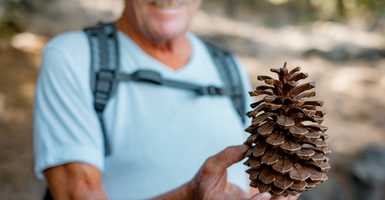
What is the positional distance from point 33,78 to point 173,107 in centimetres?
415

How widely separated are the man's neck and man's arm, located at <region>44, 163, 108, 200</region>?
1.54ft

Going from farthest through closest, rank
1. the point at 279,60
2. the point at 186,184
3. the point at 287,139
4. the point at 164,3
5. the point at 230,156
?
the point at 279,60
the point at 164,3
the point at 186,184
the point at 230,156
the point at 287,139

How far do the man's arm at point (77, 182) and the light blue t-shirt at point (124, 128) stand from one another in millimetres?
25

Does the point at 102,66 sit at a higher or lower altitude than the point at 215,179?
higher

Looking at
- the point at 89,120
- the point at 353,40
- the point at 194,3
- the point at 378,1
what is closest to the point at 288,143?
the point at 89,120

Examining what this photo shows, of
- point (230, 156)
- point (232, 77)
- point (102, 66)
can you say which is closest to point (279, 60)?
point (232, 77)

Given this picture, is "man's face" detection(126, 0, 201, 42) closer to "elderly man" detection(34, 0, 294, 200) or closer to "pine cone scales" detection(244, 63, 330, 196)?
"elderly man" detection(34, 0, 294, 200)

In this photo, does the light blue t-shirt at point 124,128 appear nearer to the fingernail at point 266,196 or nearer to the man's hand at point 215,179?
the man's hand at point 215,179

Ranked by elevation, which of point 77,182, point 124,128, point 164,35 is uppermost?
point 164,35

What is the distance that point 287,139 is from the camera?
134cm

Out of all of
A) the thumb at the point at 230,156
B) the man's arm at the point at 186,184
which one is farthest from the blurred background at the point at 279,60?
the thumb at the point at 230,156

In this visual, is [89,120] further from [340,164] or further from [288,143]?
→ [340,164]

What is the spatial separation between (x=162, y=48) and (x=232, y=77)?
247 millimetres

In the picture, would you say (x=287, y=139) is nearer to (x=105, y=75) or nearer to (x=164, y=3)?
(x=105, y=75)
